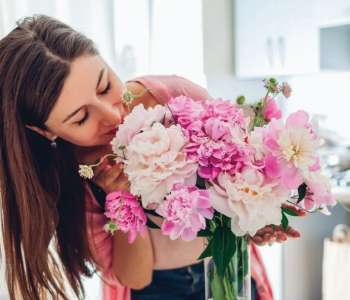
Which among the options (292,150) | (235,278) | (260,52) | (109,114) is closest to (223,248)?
(235,278)

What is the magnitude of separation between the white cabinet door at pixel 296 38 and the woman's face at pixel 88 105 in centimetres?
144

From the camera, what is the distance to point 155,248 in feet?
3.94

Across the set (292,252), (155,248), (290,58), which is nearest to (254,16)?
(290,58)

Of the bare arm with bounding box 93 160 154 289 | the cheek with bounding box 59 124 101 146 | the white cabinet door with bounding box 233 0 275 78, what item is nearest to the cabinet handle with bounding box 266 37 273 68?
the white cabinet door with bounding box 233 0 275 78

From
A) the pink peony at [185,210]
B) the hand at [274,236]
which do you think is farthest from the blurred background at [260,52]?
the pink peony at [185,210]

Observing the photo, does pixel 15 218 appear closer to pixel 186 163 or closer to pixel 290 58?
pixel 186 163

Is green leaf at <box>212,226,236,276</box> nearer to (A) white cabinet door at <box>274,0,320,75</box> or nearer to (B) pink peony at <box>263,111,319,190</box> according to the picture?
(B) pink peony at <box>263,111,319,190</box>

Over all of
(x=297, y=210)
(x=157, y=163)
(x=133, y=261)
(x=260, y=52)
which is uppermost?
(x=260, y=52)

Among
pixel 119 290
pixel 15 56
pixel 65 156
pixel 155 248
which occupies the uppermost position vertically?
pixel 15 56

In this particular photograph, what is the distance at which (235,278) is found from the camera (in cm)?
76

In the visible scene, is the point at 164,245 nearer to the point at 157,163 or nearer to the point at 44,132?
the point at 44,132

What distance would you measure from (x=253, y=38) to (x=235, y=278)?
191 cm

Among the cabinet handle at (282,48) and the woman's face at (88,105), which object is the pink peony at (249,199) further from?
the cabinet handle at (282,48)

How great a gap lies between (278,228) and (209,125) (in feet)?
0.94
